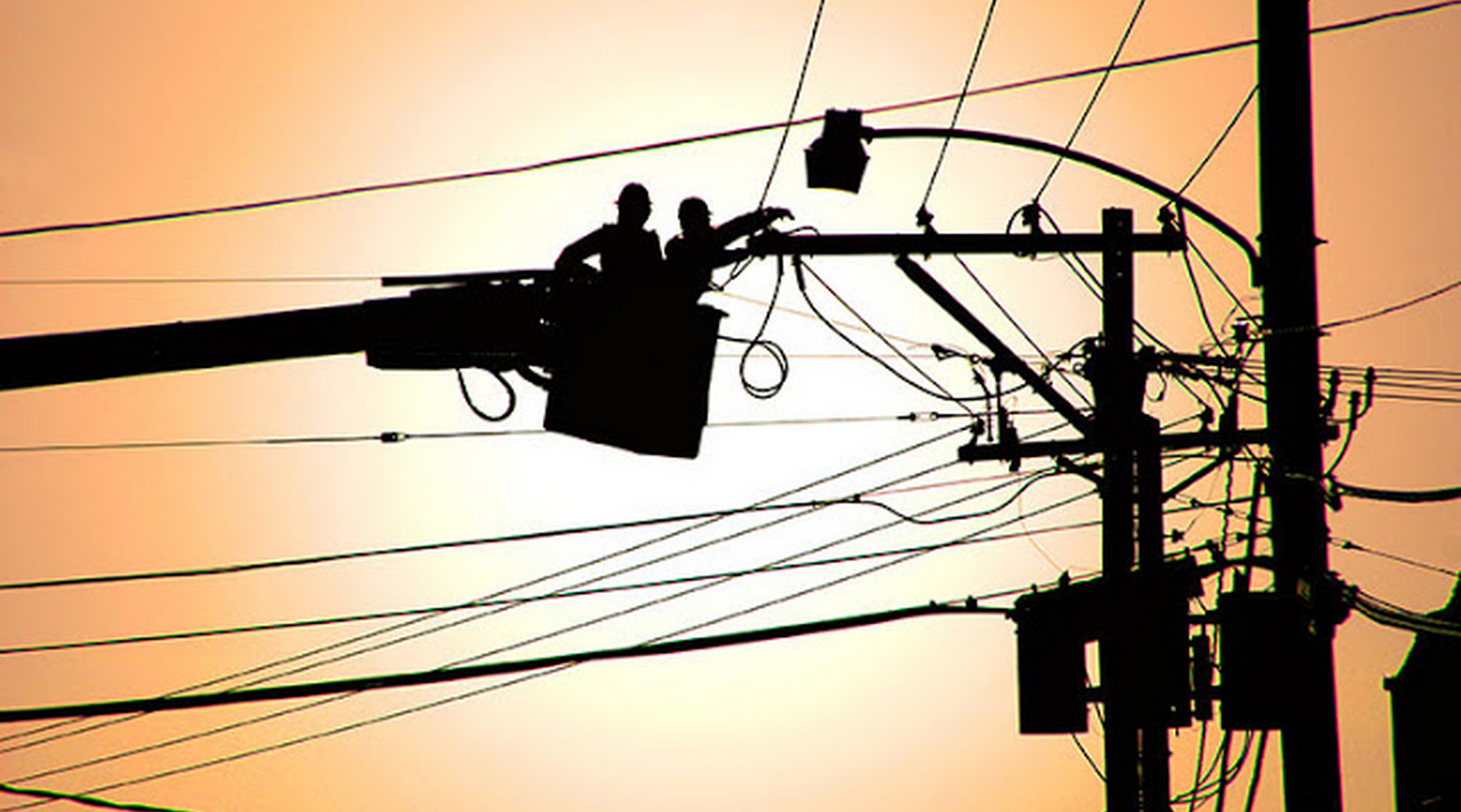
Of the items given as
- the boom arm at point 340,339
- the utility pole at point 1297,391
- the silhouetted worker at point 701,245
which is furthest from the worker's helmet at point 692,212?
the utility pole at point 1297,391

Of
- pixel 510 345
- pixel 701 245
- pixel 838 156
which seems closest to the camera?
pixel 510 345

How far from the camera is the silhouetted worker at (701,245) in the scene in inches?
391

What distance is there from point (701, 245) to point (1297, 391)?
3.94 m

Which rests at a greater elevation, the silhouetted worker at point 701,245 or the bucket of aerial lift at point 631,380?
the silhouetted worker at point 701,245

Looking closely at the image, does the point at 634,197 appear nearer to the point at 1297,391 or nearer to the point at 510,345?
the point at 510,345

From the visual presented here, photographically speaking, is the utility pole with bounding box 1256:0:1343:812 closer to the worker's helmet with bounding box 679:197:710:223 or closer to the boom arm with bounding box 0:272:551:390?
the worker's helmet with bounding box 679:197:710:223

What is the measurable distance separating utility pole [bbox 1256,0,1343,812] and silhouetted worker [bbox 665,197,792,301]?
3311 millimetres

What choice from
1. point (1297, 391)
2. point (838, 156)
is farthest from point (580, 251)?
point (1297, 391)

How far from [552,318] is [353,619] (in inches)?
246

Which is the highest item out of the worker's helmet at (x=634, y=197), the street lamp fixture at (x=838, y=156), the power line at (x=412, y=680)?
the street lamp fixture at (x=838, y=156)

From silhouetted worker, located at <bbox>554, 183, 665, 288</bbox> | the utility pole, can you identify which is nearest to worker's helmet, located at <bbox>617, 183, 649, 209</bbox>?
silhouetted worker, located at <bbox>554, 183, 665, 288</bbox>

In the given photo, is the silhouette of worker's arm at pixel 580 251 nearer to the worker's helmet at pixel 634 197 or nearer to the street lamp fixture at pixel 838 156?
the worker's helmet at pixel 634 197

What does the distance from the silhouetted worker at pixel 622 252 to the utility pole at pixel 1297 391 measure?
407cm

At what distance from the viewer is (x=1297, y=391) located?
10602 millimetres
